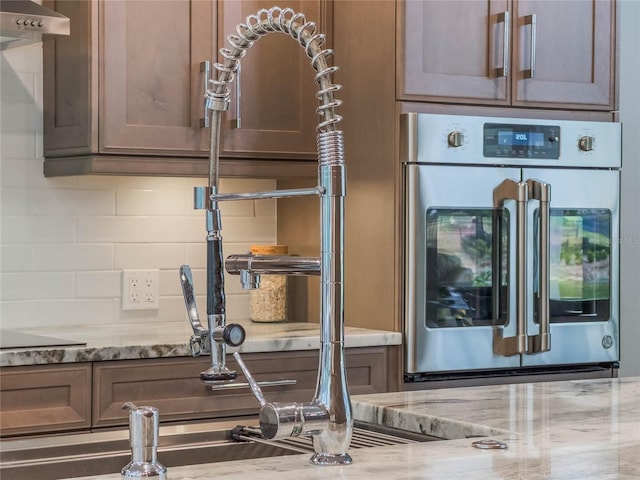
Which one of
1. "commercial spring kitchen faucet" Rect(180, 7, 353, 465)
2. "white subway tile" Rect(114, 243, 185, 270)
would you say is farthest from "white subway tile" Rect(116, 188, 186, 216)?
"commercial spring kitchen faucet" Rect(180, 7, 353, 465)

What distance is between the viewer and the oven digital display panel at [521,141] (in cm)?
331

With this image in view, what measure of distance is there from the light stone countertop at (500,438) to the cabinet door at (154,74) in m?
1.40

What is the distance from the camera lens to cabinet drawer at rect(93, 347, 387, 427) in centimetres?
274

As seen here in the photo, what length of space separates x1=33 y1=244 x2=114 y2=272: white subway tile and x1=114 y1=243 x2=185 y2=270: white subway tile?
0.03 m

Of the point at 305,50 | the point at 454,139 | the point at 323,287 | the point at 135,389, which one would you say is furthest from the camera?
the point at 454,139

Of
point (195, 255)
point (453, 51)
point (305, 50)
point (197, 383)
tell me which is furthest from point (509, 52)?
point (305, 50)

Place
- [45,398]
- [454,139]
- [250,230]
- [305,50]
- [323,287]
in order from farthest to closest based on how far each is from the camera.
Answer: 1. [250,230]
2. [454,139]
3. [45,398]
4. [305,50]
5. [323,287]

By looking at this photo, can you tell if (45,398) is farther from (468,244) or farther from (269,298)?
(468,244)

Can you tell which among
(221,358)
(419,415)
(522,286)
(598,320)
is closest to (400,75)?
(522,286)

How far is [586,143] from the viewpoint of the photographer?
347 centimetres

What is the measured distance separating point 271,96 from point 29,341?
1079mm

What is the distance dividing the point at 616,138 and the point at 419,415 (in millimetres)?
2052

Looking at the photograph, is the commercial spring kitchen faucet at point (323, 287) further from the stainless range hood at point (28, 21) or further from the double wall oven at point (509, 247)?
the double wall oven at point (509, 247)

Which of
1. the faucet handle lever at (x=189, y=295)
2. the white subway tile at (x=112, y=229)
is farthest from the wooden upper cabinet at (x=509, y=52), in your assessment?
the faucet handle lever at (x=189, y=295)
